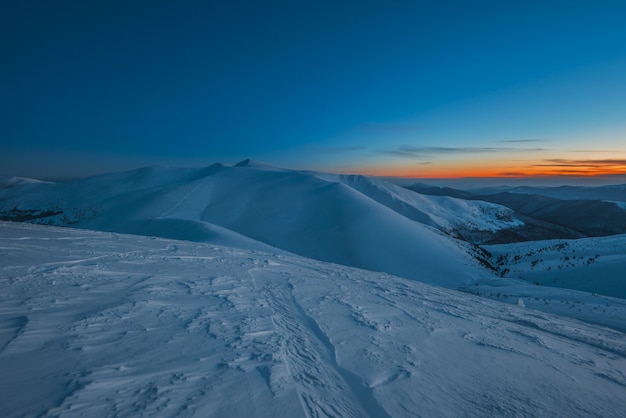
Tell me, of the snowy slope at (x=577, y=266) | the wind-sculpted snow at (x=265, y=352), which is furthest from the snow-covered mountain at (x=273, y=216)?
the wind-sculpted snow at (x=265, y=352)

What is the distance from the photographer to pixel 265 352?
3512 millimetres

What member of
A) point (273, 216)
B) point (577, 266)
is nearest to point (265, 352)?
point (577, 266)

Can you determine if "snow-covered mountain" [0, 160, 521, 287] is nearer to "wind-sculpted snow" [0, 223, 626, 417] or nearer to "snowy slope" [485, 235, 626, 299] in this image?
"snowy slope" [485, 235, 626, 299]

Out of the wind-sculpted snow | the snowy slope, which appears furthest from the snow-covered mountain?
the wind-sculpted snow

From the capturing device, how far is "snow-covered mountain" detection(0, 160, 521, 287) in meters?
19.2

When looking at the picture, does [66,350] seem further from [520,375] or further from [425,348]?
[520,375]

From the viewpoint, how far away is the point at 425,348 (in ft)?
14.0

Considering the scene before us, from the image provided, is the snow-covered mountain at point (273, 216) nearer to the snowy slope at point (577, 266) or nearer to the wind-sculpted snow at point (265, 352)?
the snowy slope at point (577, 266)

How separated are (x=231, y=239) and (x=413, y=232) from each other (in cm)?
1411

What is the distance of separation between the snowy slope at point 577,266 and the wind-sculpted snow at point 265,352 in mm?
10057

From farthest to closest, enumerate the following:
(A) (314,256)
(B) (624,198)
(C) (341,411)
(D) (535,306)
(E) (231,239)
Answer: (B) (624,198) < (A) (314,256) < (E) (231,239) < (D) (535,306) < (C) (341,411)

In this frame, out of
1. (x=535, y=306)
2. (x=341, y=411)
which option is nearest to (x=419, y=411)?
(x=341, y=411)

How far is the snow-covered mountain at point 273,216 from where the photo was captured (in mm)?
19219

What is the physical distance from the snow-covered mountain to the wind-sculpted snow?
1011 centimetres
